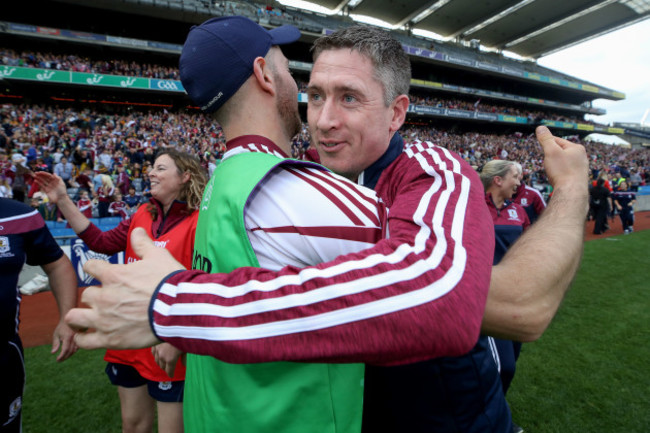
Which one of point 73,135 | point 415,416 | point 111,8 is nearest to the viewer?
point 415,416

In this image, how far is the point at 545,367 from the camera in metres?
4.32

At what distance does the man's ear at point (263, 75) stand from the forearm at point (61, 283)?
2.28 meters

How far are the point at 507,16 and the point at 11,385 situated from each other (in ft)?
168

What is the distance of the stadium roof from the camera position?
3834 cm

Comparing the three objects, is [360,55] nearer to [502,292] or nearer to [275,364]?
[502,292]

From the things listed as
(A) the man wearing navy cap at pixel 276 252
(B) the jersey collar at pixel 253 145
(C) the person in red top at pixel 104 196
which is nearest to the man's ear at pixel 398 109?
(B) the jersey collar at pixel 253 145

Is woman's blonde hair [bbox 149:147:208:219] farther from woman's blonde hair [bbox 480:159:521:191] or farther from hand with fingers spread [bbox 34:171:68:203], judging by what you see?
woman's blonde hair [bbox 480:159:521:191]

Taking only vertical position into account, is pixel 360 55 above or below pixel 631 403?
above

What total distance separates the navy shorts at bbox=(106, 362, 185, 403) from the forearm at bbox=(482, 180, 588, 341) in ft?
7.71

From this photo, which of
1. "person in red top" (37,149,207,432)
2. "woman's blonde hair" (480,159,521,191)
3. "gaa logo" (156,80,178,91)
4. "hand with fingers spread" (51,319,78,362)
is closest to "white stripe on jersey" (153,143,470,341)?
"person in red top" (37,149,207,432)

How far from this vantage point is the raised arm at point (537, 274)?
2.60 feet

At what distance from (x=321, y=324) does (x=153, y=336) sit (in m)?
0.36

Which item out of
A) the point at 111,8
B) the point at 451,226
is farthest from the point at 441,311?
the point at 111,8

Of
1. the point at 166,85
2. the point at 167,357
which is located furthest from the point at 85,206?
the point at 166,85
